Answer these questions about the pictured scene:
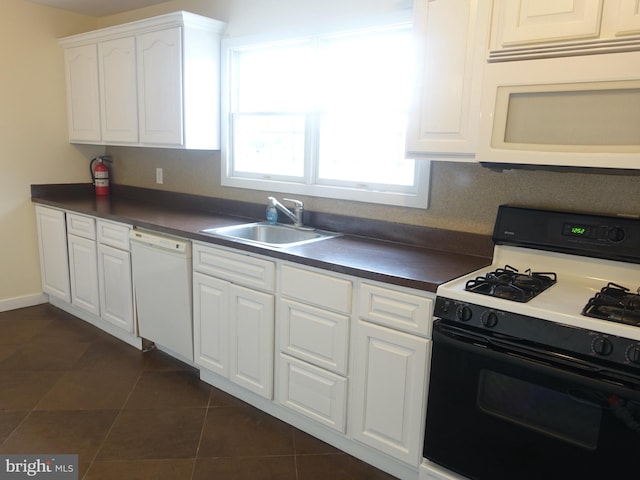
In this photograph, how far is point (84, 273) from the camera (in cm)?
354

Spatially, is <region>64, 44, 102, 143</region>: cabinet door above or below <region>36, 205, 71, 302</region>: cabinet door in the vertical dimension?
above

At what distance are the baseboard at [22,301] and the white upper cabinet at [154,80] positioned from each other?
140cm

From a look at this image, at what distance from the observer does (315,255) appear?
2.20 metres

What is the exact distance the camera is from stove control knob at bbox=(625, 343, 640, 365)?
1374mm

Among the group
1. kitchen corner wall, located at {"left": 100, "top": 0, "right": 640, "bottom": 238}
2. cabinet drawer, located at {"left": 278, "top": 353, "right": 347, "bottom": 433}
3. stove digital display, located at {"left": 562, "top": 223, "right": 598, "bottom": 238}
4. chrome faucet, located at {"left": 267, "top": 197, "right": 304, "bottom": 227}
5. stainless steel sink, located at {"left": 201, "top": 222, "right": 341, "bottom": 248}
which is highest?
kitchen corner wall, located at {"left": 100, "top": 0, "right": 640, "bottom": 238}

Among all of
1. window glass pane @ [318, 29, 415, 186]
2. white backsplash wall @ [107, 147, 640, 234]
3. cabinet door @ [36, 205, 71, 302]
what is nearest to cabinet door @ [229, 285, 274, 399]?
white backsplash wall @ [107, 147, 640, 234]

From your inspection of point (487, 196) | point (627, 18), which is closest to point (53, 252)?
point (487, 196)

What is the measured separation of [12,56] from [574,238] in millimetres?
3995

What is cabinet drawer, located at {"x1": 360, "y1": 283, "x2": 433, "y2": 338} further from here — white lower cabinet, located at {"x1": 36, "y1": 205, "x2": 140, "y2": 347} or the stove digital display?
white lower cabinet, located at {"x1": 36, "y1": 205, "x2": 140, "y2": 347}

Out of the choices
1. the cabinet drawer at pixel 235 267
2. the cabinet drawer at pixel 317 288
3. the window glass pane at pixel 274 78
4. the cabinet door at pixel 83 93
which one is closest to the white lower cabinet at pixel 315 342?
the cabinet drawer at pixel 317 288

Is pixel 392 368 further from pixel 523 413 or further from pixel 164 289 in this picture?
pixel 164 289

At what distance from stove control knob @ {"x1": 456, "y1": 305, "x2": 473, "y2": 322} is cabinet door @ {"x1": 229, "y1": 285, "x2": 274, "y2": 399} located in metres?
0.94

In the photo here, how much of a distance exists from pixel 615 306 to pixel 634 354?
0.72 ft

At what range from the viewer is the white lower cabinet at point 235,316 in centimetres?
238
